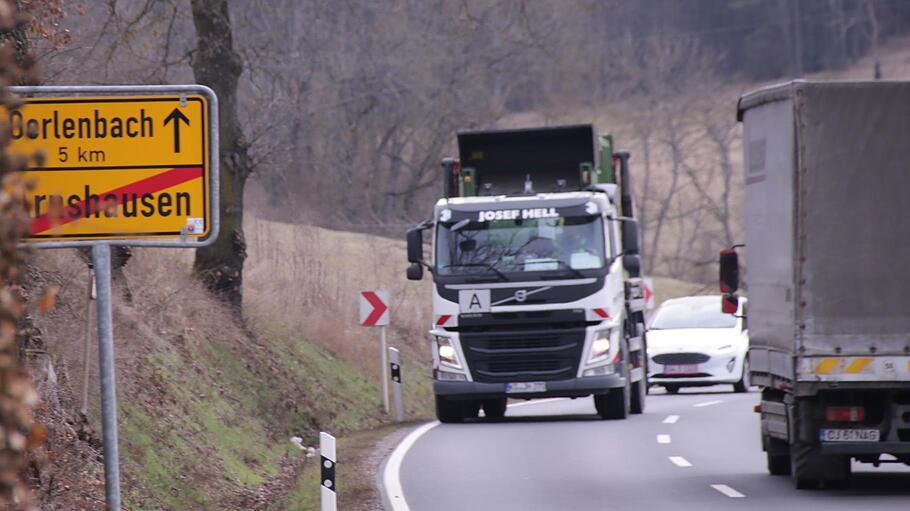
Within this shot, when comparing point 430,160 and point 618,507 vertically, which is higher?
point 430,160

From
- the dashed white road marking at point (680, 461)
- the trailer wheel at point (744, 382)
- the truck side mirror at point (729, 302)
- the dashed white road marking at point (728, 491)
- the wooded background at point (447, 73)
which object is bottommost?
the trailer wheel at point (744, 382)

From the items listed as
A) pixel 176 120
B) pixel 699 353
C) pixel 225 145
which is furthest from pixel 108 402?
pixel 699 353

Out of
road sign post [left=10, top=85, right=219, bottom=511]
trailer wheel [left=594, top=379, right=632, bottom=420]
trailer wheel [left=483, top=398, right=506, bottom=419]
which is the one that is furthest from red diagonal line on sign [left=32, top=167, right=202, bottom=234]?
trailer wheel [left=483, top=398, right=506, bottom=419]

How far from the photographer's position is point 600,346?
20.5 m

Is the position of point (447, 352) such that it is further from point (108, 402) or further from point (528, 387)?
point (108, 402)

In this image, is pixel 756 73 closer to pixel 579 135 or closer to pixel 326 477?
pixel 579 135

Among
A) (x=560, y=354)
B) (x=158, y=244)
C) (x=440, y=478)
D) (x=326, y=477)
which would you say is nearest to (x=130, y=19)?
(x=560, y=354)

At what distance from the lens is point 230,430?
18016 mm

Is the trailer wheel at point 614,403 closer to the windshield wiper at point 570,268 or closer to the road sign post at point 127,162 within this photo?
the windshield wiper at point 570,268

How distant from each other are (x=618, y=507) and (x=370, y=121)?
3948 cm

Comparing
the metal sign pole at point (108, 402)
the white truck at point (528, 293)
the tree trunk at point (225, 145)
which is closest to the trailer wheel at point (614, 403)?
the white truck at point (528, 293)

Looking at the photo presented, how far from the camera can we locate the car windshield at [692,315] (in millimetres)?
29578

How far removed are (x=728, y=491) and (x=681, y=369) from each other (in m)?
15.7

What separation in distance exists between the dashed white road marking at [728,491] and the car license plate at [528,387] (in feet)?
22.8
